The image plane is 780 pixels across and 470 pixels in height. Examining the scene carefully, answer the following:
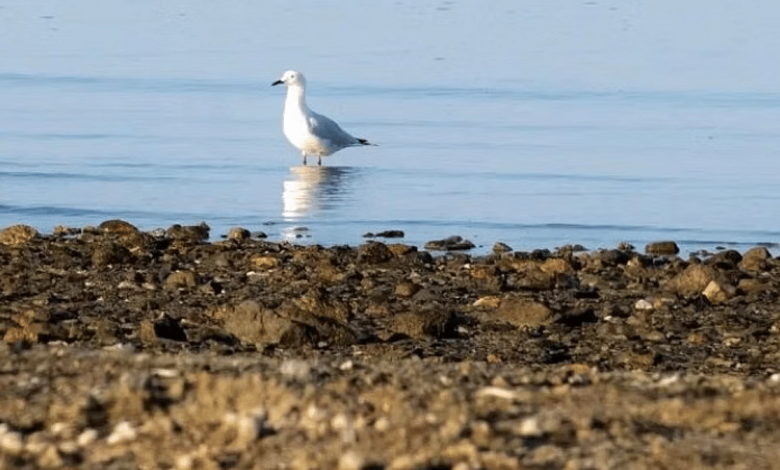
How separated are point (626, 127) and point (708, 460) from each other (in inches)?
678

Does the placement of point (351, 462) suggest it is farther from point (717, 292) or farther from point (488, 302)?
→ point (717, 292)

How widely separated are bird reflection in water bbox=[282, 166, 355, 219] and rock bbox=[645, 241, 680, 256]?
11.3ft

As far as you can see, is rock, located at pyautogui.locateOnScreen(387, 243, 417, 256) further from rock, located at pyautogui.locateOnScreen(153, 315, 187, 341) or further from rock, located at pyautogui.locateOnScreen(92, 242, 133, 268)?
rock, located at pyautogui.locateOnScreen(153, 315, 187, 341)

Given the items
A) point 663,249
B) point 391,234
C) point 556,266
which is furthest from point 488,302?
point 391,234

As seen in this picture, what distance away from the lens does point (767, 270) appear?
12727mm

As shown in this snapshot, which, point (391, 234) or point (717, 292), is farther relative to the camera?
point (391, 234)

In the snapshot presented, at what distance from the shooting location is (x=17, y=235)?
44.2 feet

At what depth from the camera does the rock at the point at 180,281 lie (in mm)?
11539

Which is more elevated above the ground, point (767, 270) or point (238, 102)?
point (238, 102)

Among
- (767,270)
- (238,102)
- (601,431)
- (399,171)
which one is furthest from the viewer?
(238,102)

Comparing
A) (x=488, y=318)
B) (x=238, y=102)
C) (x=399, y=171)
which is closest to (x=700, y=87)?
(x=238, y=102)

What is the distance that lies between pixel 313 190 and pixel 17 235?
17.5 feet

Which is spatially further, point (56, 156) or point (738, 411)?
point (56, 156)

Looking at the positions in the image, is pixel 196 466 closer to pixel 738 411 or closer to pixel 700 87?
pixel 738 411
